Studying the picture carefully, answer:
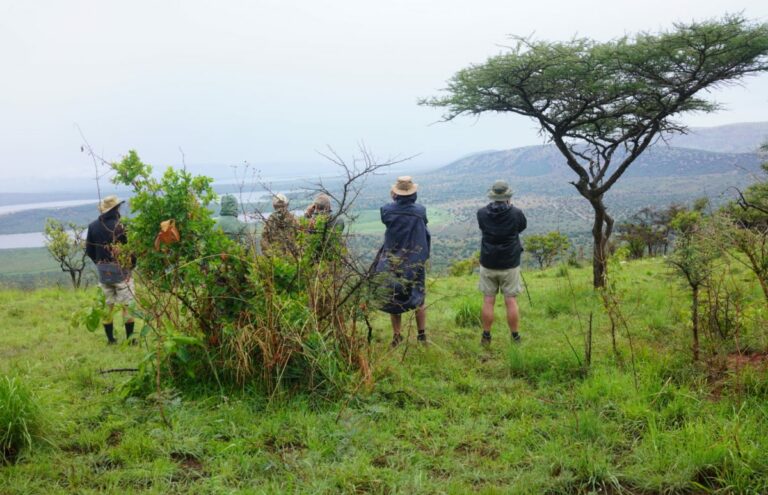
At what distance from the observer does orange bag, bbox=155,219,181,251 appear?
4.59 m

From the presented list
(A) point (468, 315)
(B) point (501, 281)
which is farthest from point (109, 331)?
(B) point (501, 281)

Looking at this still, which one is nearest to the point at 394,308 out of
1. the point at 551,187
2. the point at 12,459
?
the point at 12,459

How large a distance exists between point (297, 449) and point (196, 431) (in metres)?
0.77

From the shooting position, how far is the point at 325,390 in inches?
172

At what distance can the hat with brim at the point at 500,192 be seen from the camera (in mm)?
5848

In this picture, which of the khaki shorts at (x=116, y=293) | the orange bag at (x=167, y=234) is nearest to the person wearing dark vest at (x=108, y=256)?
the khaki shorts at (x=116, y=293)

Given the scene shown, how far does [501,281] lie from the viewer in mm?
6008

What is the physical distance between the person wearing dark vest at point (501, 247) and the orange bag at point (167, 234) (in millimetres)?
3179

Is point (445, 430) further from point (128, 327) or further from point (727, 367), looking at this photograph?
point (128, 327)

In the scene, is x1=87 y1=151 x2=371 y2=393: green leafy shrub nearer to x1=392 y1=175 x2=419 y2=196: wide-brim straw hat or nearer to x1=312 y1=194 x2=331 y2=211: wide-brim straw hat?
x1=312 y1=194 x2=331 y2=211: wide-brim straw hat

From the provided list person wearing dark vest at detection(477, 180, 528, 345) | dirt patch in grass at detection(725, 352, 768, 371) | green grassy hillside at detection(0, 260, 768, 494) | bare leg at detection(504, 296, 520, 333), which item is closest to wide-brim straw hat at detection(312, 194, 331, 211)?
person wearing dark vest at detection(477, 180, 528, 345)

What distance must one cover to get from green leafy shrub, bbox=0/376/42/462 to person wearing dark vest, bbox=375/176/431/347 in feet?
10.8

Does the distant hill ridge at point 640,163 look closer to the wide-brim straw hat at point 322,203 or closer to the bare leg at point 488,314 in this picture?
the bare leg at point 488,314

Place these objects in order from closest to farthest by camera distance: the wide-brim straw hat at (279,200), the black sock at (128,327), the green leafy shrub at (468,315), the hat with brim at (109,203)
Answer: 1. the wide-brim straw hat at (279,200)
2. the hat with brim at (109,203)
3. the black sock at (128,327)
4. the green leafy shrub at (468,315)
